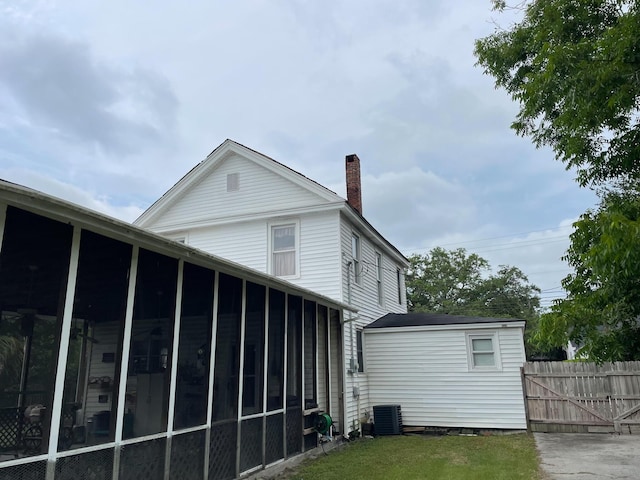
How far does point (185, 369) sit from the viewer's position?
5223 mm

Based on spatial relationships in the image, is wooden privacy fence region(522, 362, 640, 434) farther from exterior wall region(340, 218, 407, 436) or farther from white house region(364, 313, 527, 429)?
exterior wall region(340, 218, 407, 436)

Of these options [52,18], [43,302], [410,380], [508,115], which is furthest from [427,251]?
[43,302]

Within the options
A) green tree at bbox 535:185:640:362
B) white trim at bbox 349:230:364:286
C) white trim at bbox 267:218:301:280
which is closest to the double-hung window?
white trim at bbox 349:230:364:286

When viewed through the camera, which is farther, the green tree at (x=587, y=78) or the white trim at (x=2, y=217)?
the green tree at (x=587, y=78)

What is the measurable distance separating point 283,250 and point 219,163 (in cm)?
322

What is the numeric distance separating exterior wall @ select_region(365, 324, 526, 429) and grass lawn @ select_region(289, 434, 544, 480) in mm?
779

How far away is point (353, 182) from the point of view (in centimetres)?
1328

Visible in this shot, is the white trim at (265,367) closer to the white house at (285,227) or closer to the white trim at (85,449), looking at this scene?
the white trim at (85,449)

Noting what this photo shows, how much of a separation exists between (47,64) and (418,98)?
419 inches

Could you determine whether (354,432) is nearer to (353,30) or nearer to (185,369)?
(185,369)

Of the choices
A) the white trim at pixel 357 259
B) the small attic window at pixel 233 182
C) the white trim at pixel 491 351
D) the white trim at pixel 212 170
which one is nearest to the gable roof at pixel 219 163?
the white trim at pixel 212 170

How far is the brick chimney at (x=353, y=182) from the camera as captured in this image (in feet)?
43.3

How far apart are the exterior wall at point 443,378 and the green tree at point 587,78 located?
19.3ft

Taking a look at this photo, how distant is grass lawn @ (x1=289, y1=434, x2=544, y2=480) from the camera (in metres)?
6.79
